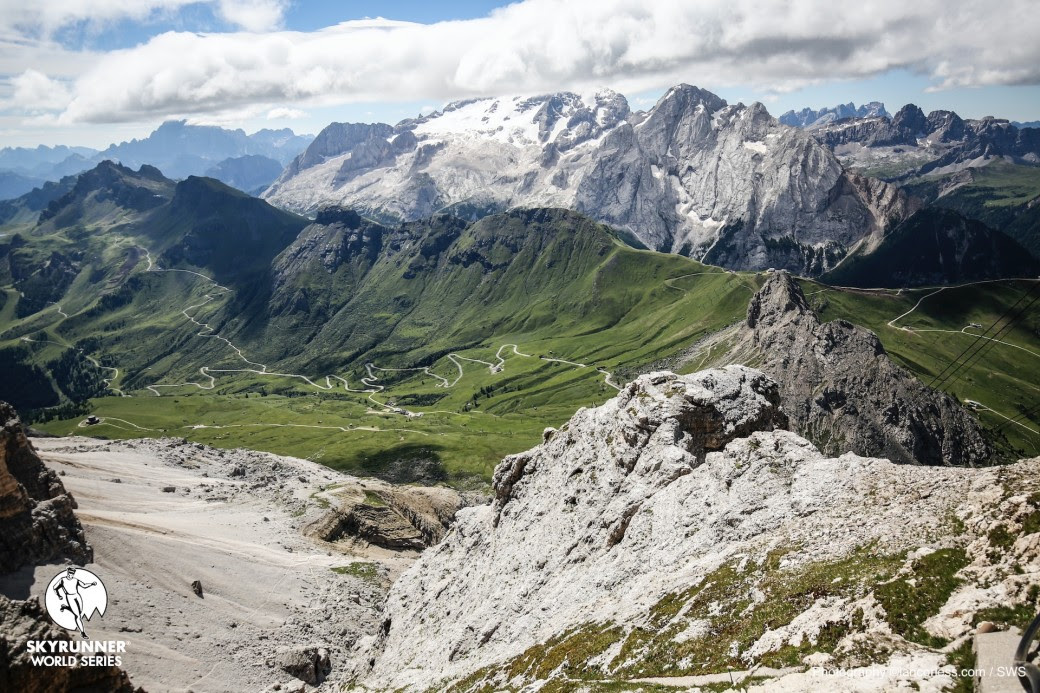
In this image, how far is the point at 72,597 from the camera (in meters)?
67.2

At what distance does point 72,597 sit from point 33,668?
34321 mm

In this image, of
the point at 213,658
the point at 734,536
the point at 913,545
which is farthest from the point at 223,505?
the point at 913,545

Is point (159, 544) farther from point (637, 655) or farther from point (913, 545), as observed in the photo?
point (913, 545)

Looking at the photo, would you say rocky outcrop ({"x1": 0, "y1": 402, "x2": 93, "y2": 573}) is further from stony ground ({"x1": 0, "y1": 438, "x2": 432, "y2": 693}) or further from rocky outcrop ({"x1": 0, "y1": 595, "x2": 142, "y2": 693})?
rocky outcrop ({"x1": 0, "y1": 595, "x2": 142, "y2": 693})

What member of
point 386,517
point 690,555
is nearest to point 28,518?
point 386,517

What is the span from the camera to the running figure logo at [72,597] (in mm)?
57844

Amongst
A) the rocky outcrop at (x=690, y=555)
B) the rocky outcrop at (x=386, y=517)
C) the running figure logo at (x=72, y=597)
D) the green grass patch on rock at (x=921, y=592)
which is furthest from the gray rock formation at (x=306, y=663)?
the green grass patch on rock at (x=921, y=592)

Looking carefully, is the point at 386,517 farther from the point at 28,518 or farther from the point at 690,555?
the point at 690,555

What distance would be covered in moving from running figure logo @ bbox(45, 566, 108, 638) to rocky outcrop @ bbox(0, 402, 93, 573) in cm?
2022

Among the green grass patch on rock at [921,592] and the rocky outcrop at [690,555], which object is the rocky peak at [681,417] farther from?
the green grass patch on rock at [921,592]

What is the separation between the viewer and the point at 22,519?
9338cm

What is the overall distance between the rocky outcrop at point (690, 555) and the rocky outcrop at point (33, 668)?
28703 mm

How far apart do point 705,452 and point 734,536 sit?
65.8 feet

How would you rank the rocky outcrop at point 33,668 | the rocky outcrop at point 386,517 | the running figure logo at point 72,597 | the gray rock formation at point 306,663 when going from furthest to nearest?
the rocky outcrop at point 386,517, the gray rock formation at point 306,663, the running figure logo at point 72,597, the rocky outcrop at point 33,668
